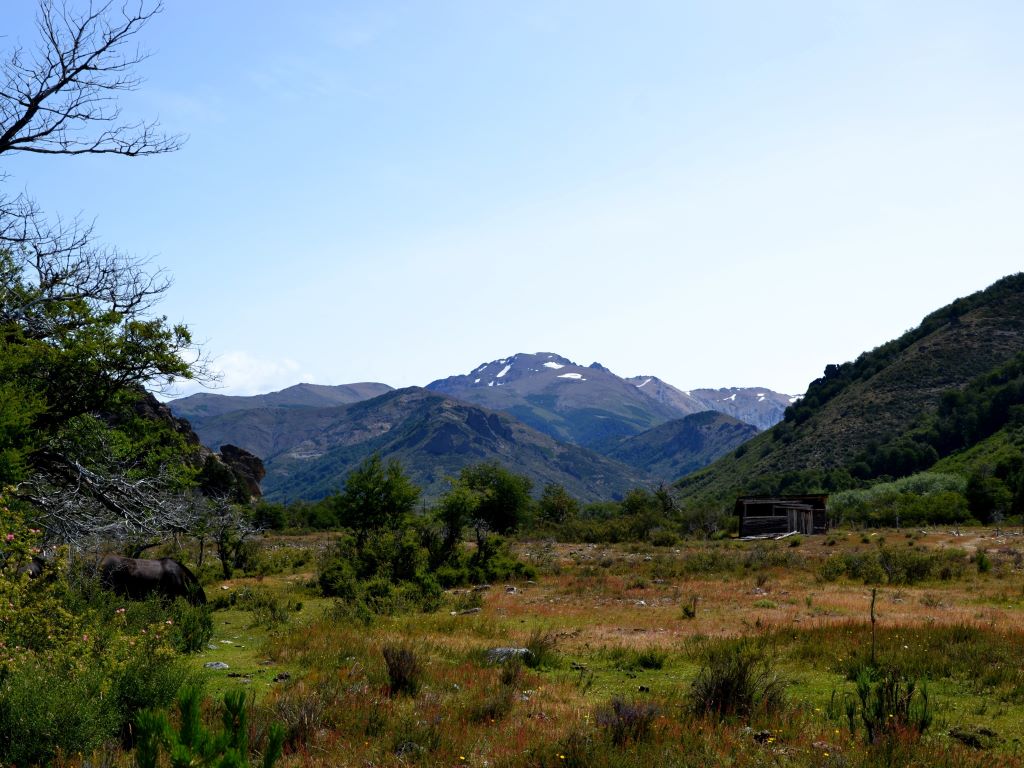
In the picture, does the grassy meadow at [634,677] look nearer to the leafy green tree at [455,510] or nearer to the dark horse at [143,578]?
the dark horse at [143,578]

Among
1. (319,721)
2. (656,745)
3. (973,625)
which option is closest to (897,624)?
(973,625)

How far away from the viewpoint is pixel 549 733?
27.8 ft

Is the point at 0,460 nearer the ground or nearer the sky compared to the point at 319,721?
nearer the sky

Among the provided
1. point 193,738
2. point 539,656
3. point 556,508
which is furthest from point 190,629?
point 556,508

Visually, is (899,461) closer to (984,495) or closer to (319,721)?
(984,495)

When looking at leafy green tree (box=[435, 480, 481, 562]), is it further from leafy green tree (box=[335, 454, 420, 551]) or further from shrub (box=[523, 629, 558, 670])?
shrub (box=[523, 629, 558, 670])

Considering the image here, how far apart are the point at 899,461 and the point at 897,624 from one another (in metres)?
93.2

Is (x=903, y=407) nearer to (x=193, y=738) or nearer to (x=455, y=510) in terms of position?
(x=455, y=510)

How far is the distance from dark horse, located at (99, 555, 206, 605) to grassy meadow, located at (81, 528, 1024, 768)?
151cm

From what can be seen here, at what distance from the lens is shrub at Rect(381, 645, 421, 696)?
10.4 m

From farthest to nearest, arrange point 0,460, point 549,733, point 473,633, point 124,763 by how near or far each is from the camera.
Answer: point 473,633
point 0,460
point 549,733
point 124,763

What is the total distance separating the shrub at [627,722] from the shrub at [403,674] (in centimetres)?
316

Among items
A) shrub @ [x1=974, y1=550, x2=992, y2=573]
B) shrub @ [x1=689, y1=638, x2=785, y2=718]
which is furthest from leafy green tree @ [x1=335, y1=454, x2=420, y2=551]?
shrub @ [x1=689, y1=638, x2=785, y2=718]

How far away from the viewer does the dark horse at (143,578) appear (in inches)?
687
